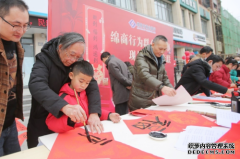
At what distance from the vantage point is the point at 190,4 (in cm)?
1194

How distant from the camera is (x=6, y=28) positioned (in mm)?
764

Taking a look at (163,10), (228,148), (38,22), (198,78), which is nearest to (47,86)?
(228,148)

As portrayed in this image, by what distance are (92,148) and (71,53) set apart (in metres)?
0.53

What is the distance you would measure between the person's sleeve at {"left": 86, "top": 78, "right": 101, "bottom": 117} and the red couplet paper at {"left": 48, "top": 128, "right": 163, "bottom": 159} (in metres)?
0.19

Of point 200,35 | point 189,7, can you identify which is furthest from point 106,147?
point 189,7

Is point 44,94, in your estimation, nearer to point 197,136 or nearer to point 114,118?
point 114,118

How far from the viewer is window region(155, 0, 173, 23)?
31.6 feet

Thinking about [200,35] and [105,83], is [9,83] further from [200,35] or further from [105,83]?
[200,35]

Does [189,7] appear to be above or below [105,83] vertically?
above

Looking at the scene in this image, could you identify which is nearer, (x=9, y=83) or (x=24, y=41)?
(x=9, y=83)

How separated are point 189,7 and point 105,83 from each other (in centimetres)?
1206

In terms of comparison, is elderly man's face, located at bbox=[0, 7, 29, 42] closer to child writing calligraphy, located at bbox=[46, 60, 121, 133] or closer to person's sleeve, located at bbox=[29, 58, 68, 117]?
person's sleeve, located at bbox=[29, 58, 68, 117]

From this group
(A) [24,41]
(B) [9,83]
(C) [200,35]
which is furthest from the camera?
(C) [200,35]

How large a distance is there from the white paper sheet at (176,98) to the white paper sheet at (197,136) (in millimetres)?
448
